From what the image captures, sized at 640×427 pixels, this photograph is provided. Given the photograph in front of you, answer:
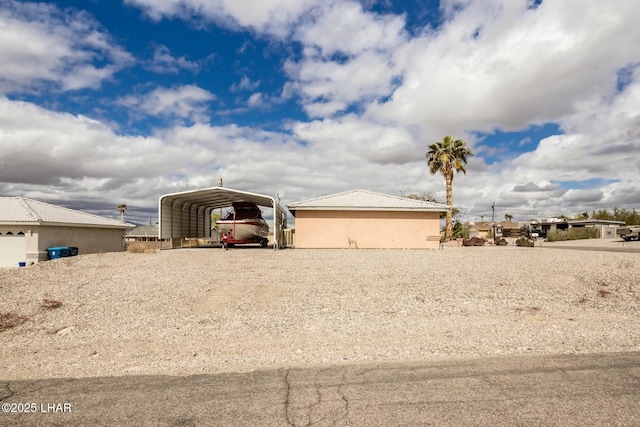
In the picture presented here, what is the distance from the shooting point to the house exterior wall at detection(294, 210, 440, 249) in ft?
85.4

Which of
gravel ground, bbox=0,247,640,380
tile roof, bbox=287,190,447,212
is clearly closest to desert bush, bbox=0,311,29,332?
gravel ground, bbox=0,247,640,380

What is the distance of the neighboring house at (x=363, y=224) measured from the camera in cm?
2598

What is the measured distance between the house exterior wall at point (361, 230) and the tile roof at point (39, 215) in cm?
1391

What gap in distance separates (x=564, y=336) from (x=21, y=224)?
81.4ft

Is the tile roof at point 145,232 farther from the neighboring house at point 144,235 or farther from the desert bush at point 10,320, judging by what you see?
the desert bush at point 10,320

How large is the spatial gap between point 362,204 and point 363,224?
1.34m

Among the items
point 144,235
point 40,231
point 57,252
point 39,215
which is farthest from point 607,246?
point 144,235

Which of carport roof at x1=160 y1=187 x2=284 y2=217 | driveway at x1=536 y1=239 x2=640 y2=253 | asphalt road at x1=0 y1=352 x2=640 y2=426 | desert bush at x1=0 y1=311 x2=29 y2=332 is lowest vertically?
asphalt road at x1=0 y1=352 x2=640 y2=426

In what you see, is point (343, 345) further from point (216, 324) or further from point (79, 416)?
point (79, 416)

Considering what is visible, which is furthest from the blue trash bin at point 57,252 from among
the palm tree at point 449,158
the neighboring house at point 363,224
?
the palm tree at point 449,158

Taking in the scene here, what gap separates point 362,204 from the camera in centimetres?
2634

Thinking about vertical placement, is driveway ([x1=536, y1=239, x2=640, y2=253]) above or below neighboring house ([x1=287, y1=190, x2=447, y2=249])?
below

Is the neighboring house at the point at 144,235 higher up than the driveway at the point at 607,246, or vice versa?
the neighboring house at the point at 144,235

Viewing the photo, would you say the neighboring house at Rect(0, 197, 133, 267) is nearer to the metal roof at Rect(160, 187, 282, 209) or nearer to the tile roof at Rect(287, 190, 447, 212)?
the metal roof at Rect(160, 187, 282, 209)
